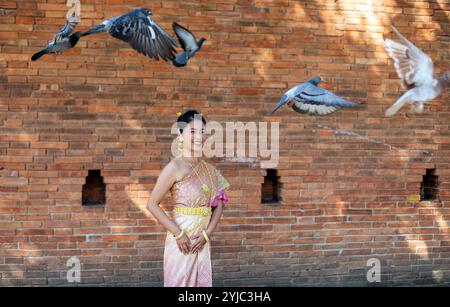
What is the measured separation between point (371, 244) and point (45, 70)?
368 centimetres

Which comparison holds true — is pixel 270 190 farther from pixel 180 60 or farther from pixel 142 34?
pixel 142 34

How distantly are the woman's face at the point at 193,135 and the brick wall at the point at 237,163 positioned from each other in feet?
4.80

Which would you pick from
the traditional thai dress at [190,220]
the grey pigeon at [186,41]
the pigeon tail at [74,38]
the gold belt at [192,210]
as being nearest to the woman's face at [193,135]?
the traditional thai dress at [190,220]

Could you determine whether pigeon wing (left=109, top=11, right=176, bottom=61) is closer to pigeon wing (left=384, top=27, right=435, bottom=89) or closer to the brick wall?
the brick wall

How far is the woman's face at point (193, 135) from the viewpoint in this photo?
135 inches

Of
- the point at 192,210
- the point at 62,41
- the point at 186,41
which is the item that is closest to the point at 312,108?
the point at 186,41

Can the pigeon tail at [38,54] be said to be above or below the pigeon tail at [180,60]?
above

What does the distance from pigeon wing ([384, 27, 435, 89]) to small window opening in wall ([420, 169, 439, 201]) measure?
1.42 meters

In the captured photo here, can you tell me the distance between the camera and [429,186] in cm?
553

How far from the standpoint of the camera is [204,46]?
4.96 m

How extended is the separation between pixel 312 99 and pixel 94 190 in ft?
7.40

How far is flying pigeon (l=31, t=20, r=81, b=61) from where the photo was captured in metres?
4.41

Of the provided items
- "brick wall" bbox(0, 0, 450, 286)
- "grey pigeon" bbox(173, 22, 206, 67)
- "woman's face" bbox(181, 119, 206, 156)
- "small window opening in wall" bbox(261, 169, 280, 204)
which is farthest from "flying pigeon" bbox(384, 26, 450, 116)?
"woman's face" bbox(181, 119, 206, 156)

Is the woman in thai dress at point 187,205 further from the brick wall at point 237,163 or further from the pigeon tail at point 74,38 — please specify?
the pigeon tail at point 74,38
